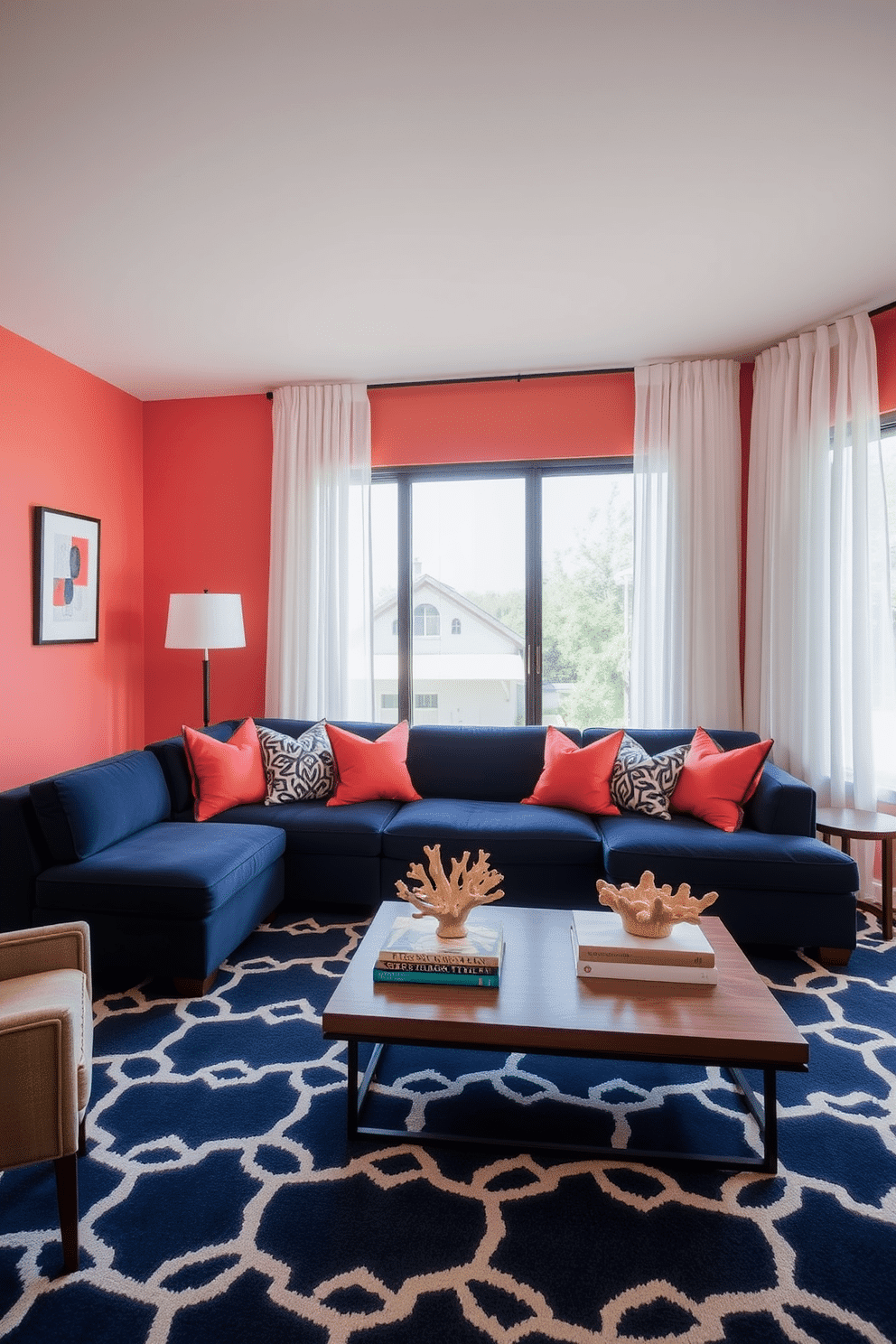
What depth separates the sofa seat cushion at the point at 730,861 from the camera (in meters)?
2.94

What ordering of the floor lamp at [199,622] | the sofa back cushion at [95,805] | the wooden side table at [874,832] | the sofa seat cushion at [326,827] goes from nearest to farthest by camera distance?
the sofa back cushion at [95,805] → the wooden side table at [874,832] → the sofa seat cushion at [326,827] → the floor lamp at [199,622]

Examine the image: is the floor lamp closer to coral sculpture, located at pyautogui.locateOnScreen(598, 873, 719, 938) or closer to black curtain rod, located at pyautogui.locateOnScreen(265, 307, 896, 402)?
black curtain rod, located at pyautogui.locateOnScreen(265, 307, 896, 402)

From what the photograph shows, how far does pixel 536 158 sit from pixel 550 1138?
2.97 metres

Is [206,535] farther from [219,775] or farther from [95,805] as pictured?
[95,805]

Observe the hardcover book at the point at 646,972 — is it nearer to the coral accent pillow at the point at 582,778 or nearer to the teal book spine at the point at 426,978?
the teal book spine at the point at 426,978

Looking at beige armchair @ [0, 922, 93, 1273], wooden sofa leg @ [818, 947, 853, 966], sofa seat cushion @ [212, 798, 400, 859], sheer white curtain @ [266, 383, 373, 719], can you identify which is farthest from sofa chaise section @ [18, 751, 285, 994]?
wooden sofa leg @ [818, 947, 853, 966]

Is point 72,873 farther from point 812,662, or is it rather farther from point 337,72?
point 812,662

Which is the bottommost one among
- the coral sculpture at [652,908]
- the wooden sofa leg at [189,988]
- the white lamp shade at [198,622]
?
the wooden sofa leg at [189,988]

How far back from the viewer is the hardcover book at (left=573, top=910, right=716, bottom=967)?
1.96m

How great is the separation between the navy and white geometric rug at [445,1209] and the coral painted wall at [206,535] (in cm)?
275

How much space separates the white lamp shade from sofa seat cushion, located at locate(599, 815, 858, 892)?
2433mm

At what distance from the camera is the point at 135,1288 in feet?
4.87

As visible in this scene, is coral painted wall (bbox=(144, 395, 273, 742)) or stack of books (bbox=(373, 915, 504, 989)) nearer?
stack of books (bbox=(373, 915, 504, 989))

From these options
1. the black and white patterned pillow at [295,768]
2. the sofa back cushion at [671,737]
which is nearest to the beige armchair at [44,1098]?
the black and white patterned pillow at [295,768]
